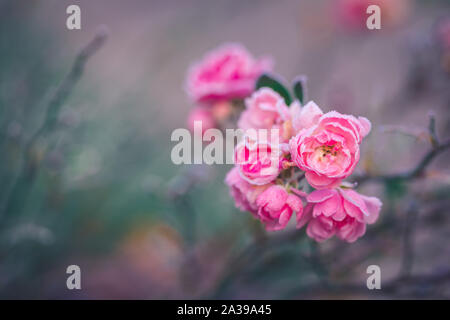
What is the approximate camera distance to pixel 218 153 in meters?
0.69

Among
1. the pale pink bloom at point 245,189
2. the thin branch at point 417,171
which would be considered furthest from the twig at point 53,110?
the thin branch at point 417,171

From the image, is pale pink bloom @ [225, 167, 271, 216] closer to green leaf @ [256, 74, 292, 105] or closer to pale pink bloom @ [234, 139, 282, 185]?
pale pink bloom @ [234, 139, 282, 185]

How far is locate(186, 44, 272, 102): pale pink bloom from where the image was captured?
0.64 meters

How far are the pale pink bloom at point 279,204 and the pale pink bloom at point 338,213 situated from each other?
2 cm

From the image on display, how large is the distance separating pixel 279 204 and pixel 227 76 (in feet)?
0.92

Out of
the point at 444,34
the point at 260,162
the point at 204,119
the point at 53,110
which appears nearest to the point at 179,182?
the point at 204,119

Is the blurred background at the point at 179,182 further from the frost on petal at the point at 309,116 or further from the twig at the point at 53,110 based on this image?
the frost on petal at the point at 309,116

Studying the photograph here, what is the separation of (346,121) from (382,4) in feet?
2.86

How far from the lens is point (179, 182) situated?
81 cm

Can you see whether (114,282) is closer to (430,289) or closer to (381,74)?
(430,289)

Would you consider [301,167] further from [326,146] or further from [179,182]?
[179,182]

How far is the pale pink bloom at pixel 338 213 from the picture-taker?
1.47 ft

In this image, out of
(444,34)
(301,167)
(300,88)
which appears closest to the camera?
(301,167)
